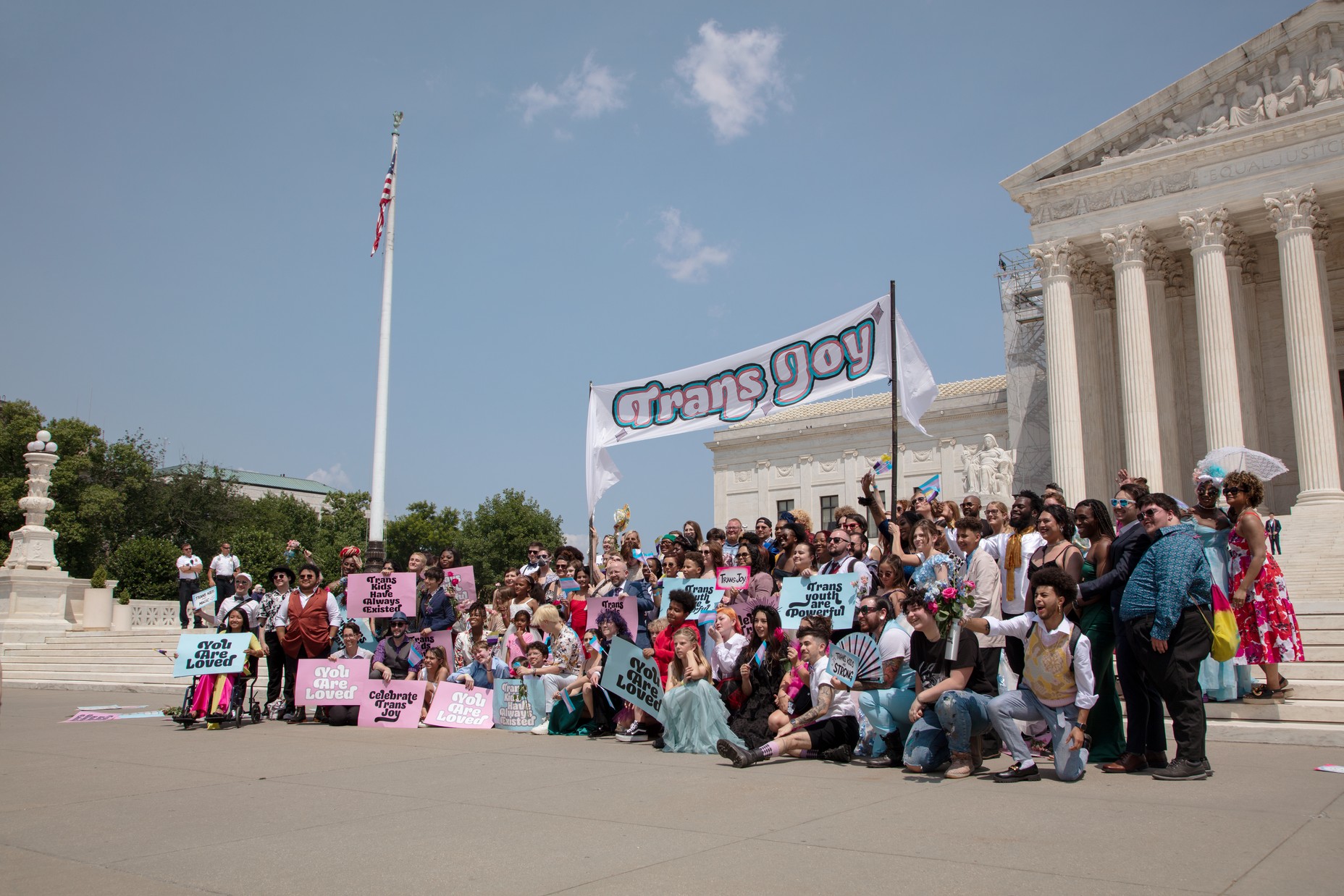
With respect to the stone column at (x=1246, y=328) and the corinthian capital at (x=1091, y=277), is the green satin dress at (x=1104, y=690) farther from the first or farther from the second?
the corinthian capital at (x=1091, y=277)

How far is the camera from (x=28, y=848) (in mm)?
5477

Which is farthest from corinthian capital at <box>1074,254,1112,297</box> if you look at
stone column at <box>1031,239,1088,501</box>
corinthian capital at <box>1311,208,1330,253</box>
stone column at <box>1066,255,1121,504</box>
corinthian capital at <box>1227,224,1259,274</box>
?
corinthian capital at <box>1311,208,1330,253</box>

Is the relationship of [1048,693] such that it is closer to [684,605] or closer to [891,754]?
[891,754]

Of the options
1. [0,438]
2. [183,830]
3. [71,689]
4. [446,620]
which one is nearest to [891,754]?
[183,830]

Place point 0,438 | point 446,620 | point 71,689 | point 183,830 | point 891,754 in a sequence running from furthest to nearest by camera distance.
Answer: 1. point 0,438
2. point 71,689
3. point 446,620
4. point 891,754
5. point 183,830

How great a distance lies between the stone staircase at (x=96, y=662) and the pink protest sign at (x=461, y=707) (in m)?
9.03

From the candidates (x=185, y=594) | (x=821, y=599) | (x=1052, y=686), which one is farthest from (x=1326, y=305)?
(x=185, y=594)

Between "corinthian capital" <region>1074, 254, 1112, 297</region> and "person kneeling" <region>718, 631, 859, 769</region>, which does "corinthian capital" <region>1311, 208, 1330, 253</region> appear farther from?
"person kneeling" <region>718, 631, 859, 769</region>

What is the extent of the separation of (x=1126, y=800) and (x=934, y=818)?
1.34 meters

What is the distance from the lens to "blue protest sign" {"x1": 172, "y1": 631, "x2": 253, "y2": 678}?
12.0m

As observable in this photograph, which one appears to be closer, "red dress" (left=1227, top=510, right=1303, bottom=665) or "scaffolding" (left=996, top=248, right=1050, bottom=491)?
"red dress" (left=1227, top=510, right=1303, bottom=665)

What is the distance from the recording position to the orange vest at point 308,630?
41.7 ft

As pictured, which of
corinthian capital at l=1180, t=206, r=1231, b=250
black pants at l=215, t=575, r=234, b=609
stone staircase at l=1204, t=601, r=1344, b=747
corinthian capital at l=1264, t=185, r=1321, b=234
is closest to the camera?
stone staircase at l=1204, t=601, r=1344, b=747

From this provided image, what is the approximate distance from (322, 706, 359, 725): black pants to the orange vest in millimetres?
767
